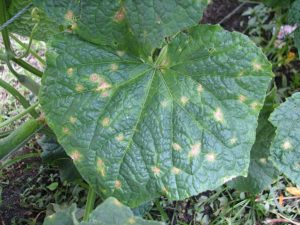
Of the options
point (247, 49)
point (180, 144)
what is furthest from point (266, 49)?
point (180, 144)

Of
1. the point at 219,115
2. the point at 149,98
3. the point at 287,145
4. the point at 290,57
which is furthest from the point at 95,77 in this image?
the point at 290,57

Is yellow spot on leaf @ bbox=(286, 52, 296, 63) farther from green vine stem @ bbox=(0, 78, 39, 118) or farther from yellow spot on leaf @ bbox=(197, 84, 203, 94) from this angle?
green vine stem @ bbox=(0, 78, 39, 118)

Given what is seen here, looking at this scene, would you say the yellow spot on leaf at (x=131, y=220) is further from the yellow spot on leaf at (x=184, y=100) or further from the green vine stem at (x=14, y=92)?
the green vine stem at (x=14, y=92)

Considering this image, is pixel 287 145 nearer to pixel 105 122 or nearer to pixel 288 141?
pixel 288 141

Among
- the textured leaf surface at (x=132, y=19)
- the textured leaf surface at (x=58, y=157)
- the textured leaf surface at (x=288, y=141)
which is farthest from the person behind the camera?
the textured leaf surface at (x=58, y=157)

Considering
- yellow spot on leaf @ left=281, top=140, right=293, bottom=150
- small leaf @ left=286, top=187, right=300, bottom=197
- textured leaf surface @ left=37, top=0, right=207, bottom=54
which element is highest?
textured leaf surface @ left=37, top=0, right=207, bottom=54

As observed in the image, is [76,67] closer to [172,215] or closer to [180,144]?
[180,144]

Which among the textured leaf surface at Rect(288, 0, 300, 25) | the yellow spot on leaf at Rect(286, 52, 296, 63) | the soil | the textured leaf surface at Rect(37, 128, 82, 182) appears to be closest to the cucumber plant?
the textured leaf surface at Rect(37, 128, 82, 182)

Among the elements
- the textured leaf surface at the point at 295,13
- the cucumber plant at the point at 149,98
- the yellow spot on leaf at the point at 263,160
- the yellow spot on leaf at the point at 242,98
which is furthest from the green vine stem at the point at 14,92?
the textured leaf surface at the point at 295,13
